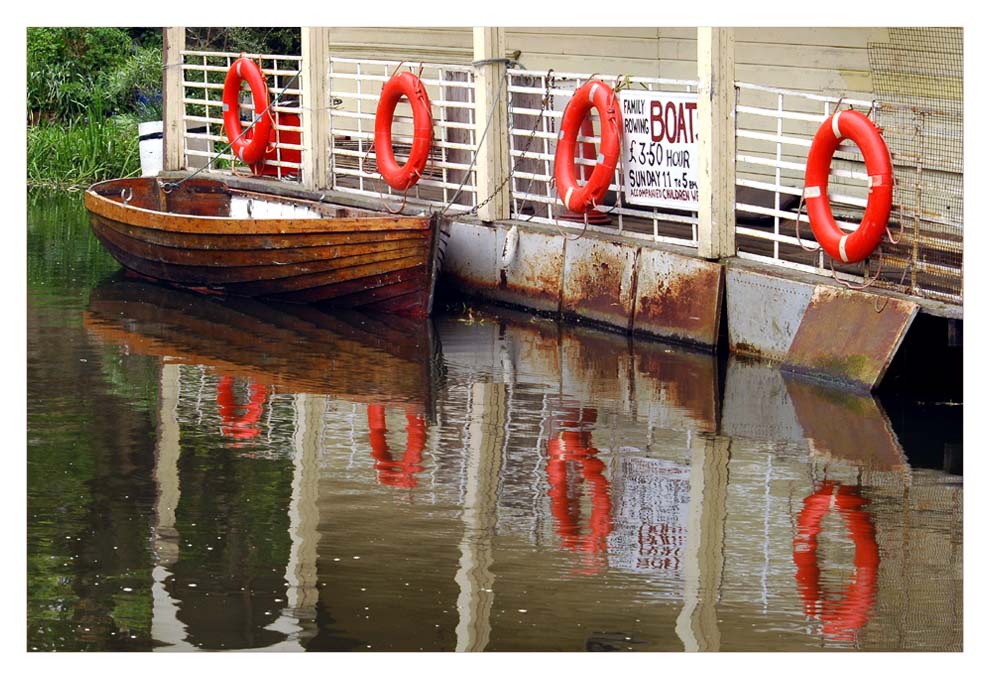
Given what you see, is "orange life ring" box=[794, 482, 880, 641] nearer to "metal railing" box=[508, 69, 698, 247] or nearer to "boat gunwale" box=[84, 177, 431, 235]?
"metal railing" box=[508, 69, 698, 247]

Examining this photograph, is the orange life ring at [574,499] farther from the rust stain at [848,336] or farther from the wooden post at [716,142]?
the wooden post at [716,142]

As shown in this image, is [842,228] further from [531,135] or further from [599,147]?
[531,135]

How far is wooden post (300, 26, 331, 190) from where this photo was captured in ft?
47.7

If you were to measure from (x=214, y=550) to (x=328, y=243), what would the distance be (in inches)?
228

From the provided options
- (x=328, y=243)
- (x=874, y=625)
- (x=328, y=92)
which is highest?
(x=328, y=92)

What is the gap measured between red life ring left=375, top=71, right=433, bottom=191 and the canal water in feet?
5.00

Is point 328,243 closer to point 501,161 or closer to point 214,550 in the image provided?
point 501,161

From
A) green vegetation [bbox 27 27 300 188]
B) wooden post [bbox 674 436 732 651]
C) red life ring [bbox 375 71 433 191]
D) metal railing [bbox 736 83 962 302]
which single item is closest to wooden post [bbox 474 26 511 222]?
red life ring [bbox 375 71 433 191]

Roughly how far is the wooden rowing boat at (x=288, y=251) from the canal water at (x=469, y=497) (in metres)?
0.57

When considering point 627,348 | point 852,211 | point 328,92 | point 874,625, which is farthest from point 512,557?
point 328,92

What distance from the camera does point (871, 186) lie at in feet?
32.8

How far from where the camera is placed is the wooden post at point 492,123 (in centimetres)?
1283

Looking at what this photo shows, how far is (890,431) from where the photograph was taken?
30.1ft

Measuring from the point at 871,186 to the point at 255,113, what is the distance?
685 cm
